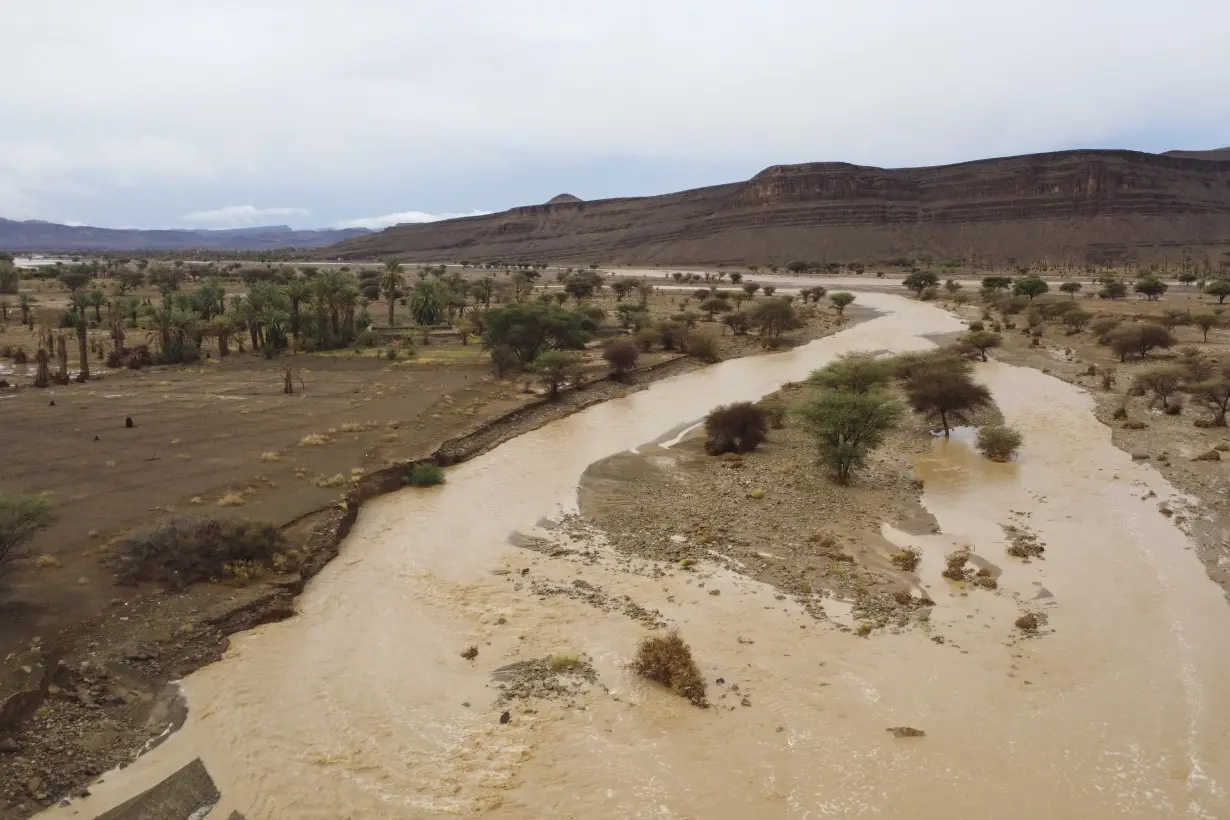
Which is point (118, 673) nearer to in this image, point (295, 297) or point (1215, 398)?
point (1215, 398)

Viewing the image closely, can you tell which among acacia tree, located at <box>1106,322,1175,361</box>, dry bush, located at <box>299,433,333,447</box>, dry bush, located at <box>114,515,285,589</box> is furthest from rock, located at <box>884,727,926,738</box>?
acacia tree, located at <box>1106,322,1175,361</box>

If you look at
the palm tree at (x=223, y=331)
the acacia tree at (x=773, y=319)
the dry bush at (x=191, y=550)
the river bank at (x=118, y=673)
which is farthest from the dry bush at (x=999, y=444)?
the palm tree at (x=223, y=331)

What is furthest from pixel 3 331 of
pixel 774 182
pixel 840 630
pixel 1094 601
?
pixel 774 182

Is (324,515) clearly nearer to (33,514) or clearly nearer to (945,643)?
(33,514)

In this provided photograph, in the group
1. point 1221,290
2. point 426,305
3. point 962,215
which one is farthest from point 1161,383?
point 962,215

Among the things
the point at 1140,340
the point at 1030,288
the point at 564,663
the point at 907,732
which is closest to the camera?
the point at 907,732

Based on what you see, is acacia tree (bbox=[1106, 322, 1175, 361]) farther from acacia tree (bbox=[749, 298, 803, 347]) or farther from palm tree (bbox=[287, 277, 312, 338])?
palm tree (bbox=[287, 277, 312, 338])
